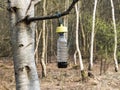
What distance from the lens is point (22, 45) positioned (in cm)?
358

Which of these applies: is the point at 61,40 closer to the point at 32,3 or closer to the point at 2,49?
the point at 32,3

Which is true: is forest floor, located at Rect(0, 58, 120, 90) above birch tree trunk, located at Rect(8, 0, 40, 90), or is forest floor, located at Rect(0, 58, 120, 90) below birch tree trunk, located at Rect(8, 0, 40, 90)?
below

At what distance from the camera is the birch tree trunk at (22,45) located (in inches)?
140

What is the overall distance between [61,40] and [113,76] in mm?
12818

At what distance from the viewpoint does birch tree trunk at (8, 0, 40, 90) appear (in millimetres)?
3564

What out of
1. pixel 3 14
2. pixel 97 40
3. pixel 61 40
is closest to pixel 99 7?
pixel 97 40

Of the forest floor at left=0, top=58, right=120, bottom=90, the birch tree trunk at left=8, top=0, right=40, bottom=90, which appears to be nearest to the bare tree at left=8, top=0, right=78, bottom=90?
the birch tree trunk at left=8, top=0, right=40, bottom=90

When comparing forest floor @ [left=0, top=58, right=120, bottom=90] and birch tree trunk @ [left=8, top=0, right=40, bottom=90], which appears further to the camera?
forest floor @ [left=0, top=58, right=120, bottom=90]

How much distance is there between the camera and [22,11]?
360cm

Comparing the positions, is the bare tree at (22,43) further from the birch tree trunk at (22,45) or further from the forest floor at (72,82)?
the forest floor at (72,82)

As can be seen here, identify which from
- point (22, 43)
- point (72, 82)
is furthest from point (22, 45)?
point (72, 82)

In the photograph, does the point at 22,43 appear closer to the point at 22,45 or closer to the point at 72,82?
the point at 22,45

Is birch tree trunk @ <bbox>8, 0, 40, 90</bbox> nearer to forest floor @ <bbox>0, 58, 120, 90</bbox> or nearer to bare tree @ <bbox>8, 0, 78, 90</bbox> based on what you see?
bare tree @ <bbox>8, 0, 78, 90</bbox>

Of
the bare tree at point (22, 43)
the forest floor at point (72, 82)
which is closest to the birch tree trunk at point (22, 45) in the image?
the bare tree at point (22, 43)
